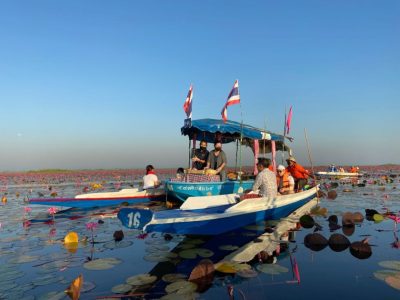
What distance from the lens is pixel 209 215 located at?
7703 mm

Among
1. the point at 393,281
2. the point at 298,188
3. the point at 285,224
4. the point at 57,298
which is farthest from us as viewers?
the point at 298,188

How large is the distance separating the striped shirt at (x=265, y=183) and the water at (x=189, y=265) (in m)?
1.11

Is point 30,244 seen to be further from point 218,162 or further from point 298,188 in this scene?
point 298,188

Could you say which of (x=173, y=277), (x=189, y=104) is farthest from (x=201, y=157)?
(x=173, y=277)

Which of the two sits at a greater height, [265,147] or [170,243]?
[265,147]

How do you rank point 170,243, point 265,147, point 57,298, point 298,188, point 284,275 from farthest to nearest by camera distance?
point 265,147 → point 298,188 → point 170,243 → point 284,275 → point 57,298

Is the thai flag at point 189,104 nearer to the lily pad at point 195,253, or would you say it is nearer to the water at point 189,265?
the water at point 189,265

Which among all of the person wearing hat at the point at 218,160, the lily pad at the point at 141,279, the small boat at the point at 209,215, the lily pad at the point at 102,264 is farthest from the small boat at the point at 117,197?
the lily pad at the point at 141,279

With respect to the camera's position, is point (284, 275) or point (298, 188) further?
point (298, 188)

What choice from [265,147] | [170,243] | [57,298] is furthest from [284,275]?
[265,147]

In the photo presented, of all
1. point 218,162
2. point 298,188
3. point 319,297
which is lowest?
point 319,297

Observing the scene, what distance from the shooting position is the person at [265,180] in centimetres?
980

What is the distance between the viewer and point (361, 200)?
55.0 ft

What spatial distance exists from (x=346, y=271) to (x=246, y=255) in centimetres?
203
